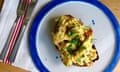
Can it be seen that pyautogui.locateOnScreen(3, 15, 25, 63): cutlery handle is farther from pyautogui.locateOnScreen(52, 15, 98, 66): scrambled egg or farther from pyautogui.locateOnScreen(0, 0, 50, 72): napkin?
pyautogui.locateOnScreen(52, 15, 98, 66): scrambled egg

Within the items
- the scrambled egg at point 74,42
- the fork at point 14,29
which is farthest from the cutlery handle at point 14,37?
the scrambled egg at point 74,42

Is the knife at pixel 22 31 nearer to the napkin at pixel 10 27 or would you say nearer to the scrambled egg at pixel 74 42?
the napkin at pixel 10 27

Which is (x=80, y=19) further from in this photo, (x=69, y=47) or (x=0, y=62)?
(x=0, y=62)

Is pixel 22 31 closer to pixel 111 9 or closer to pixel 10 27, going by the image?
pixel 10 27

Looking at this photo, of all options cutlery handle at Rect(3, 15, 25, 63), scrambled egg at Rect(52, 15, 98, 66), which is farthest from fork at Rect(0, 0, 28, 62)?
scrambled egg at Rect(52, 15, 98, 66)

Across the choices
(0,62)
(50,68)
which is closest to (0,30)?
(0,62)
